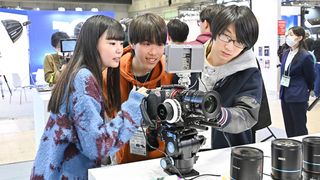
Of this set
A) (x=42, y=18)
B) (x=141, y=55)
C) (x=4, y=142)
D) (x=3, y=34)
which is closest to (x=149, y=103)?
(x=141, y=55)

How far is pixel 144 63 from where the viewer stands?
162 cm

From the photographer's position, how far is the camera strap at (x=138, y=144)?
1.37 meters

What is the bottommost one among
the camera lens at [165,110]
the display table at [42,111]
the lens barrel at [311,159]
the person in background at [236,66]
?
the display table at [42,111]

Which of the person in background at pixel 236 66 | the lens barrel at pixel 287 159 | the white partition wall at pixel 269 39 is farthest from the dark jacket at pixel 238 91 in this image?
the white partition wall at pixel 269 39

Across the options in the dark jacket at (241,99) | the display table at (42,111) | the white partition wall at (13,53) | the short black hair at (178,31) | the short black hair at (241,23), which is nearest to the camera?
the dark jacket at (241,99)

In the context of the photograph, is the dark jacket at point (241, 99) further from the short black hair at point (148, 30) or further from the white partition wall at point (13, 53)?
the white partition wall at point (13, 53)

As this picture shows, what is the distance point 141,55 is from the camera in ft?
5.23

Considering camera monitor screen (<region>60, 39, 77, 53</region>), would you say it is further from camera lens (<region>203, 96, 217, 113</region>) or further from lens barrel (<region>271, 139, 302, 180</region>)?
lens barrel (<region>271, 139, 302, 180</region>)

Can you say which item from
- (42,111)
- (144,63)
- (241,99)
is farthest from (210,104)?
(42,111)

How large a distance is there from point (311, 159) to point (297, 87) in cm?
267

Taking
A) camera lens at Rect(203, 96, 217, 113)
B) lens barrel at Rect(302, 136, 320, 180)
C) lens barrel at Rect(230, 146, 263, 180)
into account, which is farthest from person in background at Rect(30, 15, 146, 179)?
lens barrel at Rect(302, 136, 320, 180)

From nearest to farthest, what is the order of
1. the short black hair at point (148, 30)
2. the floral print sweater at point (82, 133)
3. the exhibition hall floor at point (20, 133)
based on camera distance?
1. the floral print sweater at point (82, 133)
2. the short black hair at point (148, 30)
3. the exhibition hall floor at point (20, 133)

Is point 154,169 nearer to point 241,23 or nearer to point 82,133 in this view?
point 82,133

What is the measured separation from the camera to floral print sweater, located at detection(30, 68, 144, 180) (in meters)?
1.21
